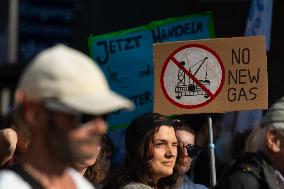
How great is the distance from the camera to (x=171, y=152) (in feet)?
18.3

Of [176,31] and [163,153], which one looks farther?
[176,31]

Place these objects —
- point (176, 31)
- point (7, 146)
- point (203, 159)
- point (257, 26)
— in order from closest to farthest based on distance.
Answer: point (7, 146) < point (203, 159) < point (176, 31) < point (257, 26)

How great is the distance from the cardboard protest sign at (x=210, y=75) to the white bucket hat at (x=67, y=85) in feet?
9.01

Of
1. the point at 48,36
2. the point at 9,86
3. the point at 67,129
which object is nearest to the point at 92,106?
the point at 67,129

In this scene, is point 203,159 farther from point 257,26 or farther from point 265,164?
point 265,164

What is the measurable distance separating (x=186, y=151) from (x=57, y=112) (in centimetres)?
316

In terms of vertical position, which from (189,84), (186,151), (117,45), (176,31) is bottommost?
(186,151)

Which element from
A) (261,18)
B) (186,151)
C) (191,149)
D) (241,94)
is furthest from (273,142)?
(261,18)

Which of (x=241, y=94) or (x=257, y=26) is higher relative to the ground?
(x=257, y=26)

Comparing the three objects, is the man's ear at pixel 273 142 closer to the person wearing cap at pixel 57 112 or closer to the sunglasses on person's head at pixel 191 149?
the person wearing cap at pixel 57 112

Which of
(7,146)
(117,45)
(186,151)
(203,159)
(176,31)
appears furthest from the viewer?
(176,31)

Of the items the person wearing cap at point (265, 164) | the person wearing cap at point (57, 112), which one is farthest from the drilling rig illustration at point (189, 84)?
the person wearing cap at point (57, 112)

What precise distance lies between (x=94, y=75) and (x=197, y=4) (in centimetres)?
1008

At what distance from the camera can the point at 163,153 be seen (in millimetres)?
5559
